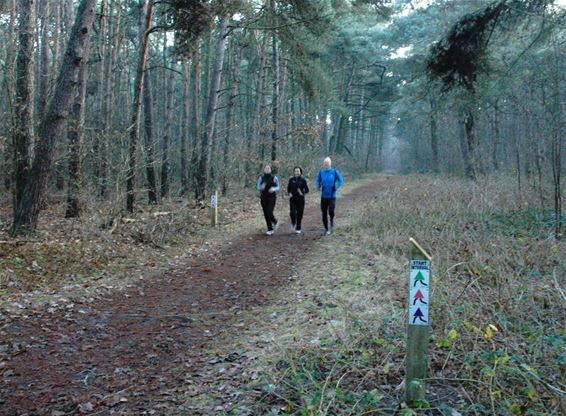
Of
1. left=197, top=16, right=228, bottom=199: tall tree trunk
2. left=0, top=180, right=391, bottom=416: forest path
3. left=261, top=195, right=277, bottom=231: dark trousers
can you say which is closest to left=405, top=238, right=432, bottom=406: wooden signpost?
left=0, top=180, right=391, bottom=416: forest path

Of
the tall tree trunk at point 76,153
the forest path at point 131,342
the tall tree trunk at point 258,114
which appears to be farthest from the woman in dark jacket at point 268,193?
the tall tree trunk at point 258,114

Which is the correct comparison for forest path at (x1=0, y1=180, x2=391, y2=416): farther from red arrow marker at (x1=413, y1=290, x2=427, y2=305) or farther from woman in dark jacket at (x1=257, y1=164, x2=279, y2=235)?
woman in dark jacket at (x1=257, y1=164, x2=279, y2=235)

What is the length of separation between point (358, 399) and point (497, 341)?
5.32ft

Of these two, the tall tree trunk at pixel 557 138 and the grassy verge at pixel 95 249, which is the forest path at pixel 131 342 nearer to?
the grassy verge at pixel 95 249

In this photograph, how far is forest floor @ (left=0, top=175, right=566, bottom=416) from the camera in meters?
4.02

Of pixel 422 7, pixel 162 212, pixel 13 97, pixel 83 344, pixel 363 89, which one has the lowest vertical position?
pixel 83 344

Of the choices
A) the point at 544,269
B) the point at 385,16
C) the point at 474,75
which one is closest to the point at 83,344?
the point at 544,269

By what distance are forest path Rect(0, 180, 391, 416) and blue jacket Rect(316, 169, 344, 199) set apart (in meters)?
3.62

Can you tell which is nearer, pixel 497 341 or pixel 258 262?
pixel 497 341

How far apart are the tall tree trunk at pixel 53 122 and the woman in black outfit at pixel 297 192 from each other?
569 cm

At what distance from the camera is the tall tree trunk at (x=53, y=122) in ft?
29.6

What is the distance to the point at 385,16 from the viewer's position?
49.2ft

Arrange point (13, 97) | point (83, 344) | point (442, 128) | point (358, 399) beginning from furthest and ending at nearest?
point (442, 128) → point (13, 97) → point (83, 344) → point (358, 399)

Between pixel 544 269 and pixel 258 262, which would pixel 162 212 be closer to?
pixel 258 262
